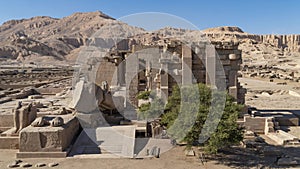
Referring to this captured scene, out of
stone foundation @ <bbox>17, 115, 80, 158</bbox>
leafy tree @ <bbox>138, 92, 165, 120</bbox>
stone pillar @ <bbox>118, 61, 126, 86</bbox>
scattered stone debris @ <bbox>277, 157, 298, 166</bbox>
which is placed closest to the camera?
scattered stone debris @ <bbox>277, 157, 298, 166</bbox>

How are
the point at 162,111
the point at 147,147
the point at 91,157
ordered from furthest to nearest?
1. the point at 162,111
2. the point at 147,147
3. the point at 91,157

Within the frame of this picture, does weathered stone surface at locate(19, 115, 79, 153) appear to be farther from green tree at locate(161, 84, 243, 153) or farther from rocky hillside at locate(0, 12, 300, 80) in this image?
rocky hillside at locate(0, 12, 300, 80)

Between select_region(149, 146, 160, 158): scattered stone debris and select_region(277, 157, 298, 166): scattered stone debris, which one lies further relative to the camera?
select_region(149, 146, 160, 158): scattered stone debris

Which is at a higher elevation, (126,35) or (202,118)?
(126,35)

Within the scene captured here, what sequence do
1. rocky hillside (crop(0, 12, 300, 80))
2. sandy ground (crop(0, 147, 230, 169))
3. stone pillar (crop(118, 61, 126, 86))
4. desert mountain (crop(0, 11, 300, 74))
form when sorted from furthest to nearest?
1. desert mountain (crop(0, 11, 300, 74))
2. rocky hillside (crop(0, 12, 300, 80))
3. stone pillar (crop(118, 61, 126, 86))
4. sandy ground (crop(0, 147, 230, 169))

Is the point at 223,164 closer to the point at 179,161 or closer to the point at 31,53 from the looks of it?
the point at 179,161

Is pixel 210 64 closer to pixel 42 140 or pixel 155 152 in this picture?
pixel 155 152

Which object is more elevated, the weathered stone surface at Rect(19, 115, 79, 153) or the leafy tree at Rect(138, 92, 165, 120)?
the leafy tree at Rect(138, 92, 165, 120)

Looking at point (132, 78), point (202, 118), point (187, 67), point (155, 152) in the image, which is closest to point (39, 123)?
point (155, 152)

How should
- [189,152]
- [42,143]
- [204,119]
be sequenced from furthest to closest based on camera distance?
1. [189,152]
2. [42,143]
3. [204,119]

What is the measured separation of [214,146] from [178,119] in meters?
1.40

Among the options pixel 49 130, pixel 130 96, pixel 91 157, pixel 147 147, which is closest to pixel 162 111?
pixel 147 147

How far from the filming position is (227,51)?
1428 centimetres

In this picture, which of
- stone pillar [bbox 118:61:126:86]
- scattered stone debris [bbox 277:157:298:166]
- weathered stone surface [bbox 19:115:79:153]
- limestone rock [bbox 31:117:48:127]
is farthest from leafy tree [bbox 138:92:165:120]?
stone pillar [bbox 118:61:126:86]
